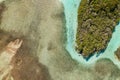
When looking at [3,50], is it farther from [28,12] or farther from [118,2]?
[118,2]

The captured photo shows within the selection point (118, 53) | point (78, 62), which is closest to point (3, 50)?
point (78, 62)

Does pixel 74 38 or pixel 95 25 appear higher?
pixel 95 25

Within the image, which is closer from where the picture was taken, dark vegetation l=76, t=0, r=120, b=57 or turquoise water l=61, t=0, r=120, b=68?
dark vegetation l=76, t=0, r=120, b=57

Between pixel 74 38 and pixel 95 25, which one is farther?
pixel 74 38

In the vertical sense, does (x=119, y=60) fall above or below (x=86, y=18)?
below
